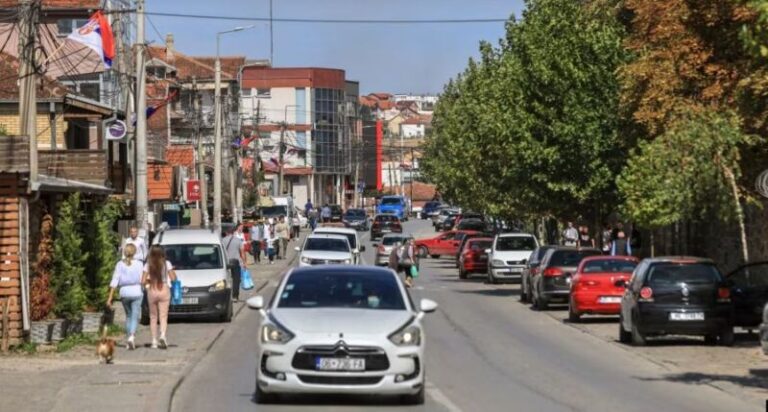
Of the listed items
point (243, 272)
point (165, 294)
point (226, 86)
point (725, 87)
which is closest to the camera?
point (165, 294)

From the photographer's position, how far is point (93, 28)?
3186cm

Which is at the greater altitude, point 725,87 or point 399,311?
point 725,87

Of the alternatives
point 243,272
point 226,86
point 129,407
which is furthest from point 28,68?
point 226,86

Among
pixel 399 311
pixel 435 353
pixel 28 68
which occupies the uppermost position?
pixel 28 68

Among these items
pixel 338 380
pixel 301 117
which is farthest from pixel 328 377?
pixel 301 117

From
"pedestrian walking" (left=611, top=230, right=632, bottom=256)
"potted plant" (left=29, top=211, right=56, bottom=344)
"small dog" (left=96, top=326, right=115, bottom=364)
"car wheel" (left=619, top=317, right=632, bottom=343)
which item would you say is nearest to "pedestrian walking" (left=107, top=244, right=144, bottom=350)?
"potted plant" (left=29, top=211, right=56, bottom=344)

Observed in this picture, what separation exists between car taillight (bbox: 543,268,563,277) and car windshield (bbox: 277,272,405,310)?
64.7 feet

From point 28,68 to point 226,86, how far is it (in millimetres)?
84376

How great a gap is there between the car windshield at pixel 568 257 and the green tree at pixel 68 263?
1416 cm

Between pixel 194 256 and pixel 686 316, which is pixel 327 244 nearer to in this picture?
pixel 194 256

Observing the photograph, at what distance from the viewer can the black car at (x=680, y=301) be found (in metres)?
23.9

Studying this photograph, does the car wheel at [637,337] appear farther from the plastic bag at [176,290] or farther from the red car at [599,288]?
the plastic bag at [176,290]

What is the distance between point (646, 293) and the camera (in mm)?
23969

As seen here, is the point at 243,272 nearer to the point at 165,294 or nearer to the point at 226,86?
the point at 165,294
